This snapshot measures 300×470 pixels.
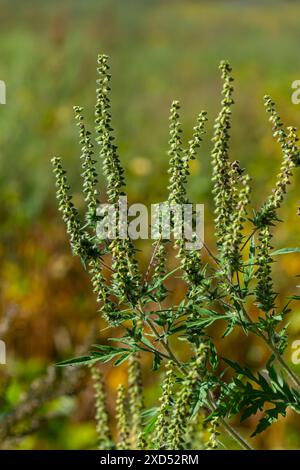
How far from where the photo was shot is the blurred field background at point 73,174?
3.93 m

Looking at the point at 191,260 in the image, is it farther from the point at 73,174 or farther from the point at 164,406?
the point at 73,174

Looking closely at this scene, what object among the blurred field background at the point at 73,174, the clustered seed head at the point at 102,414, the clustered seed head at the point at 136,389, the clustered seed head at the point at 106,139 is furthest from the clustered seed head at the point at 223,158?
the blurred field background at the point at 73,174

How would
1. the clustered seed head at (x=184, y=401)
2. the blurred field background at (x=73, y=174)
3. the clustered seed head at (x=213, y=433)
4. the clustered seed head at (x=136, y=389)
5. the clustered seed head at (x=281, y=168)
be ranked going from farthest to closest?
the blurred field background at (x=73, y=174)
the clustered seed head at (x=136, y=389)
the clustered seed head at (x=213, y=433)
the clustered seed head at (x=281, y=168)
the clustered seed head at (x=184, y=401)

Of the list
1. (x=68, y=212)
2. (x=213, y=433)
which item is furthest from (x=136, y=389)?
(x=68, y=212)

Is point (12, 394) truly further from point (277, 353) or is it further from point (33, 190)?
point (33, 190)

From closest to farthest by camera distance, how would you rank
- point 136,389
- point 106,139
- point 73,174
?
point 106,139, point 136,389, point 73,174

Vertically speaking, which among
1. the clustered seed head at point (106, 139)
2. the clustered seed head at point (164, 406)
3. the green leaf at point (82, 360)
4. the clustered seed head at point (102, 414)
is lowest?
the clustered seed head at point (102, 414)

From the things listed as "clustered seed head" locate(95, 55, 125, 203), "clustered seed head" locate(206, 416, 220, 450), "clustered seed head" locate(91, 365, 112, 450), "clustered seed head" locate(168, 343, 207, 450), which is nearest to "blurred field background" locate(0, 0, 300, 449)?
"clustered seed head" locate(91, 365, 112, 450)

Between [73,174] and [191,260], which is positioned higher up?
[73,174]

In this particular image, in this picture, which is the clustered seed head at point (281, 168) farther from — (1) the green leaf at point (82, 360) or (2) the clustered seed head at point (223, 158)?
(1) the green leaf at point (82, 360)

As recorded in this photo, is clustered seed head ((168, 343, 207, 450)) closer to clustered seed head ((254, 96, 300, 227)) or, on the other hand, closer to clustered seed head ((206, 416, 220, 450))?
clustered seed head ((206, 416, 220, 450))

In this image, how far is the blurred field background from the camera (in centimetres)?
393

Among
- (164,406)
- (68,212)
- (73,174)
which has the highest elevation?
(73,174)

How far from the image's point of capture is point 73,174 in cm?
651
